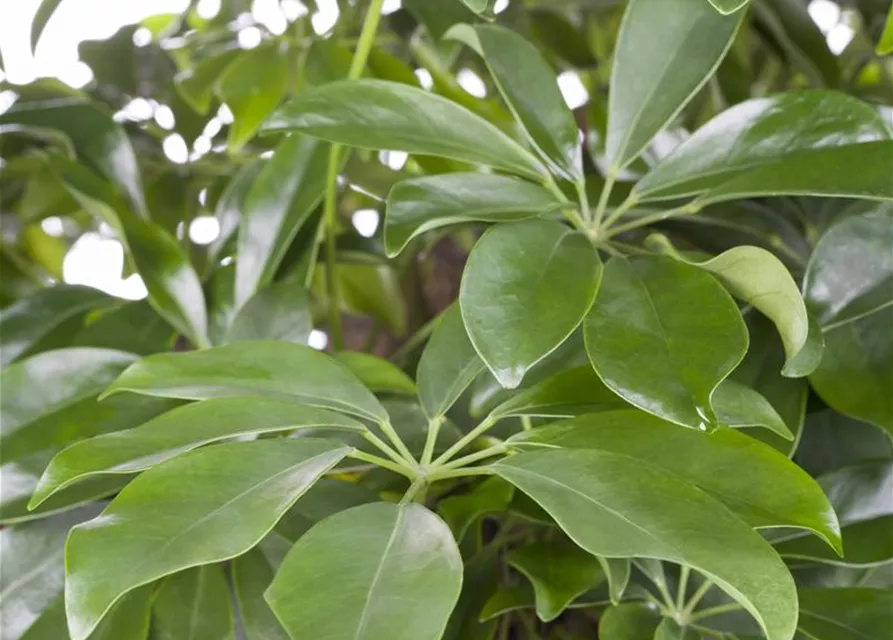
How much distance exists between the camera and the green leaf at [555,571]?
0.41 m

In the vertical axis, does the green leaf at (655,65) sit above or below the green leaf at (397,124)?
above

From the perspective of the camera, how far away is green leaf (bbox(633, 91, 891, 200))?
43 centimetres

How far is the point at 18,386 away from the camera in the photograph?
1.73 feet

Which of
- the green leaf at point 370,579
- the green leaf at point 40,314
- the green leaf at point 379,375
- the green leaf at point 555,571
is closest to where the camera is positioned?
the green leaf at point 370,579

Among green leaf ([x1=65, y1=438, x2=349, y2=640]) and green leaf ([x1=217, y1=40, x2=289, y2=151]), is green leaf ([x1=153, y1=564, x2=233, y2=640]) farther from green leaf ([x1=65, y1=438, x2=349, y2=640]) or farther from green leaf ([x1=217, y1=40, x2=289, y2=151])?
green leaf ([x1=217, y1=40, x2=289, y2=151])

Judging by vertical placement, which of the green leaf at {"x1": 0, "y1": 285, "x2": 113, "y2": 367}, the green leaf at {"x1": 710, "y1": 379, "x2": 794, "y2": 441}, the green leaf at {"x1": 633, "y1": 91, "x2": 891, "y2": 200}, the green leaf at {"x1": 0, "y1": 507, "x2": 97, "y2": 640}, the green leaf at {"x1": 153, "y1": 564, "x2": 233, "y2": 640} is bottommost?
the green leaf at {"x1": 0, "y1": 507, "x2": 97, "y2": 640}

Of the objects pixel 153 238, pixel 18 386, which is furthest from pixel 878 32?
pixel 18 386

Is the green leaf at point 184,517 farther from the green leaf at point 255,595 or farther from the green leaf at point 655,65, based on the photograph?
the green leaf at point 655,65

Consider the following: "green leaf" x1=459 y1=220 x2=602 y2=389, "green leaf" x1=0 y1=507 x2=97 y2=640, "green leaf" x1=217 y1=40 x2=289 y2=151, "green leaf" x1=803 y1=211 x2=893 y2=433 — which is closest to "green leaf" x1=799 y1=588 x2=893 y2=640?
"green leaf" x1=803 y1=211 x2=893 y2=433

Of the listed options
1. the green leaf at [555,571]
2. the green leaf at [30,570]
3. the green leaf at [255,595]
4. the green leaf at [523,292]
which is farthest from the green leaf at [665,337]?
the green leaf at [30,570]

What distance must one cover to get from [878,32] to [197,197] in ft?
2.38

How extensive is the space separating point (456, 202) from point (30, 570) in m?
0.34

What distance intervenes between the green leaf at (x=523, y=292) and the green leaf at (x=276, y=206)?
220 millimetres

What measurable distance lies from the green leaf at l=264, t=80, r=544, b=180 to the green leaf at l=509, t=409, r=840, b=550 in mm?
170
